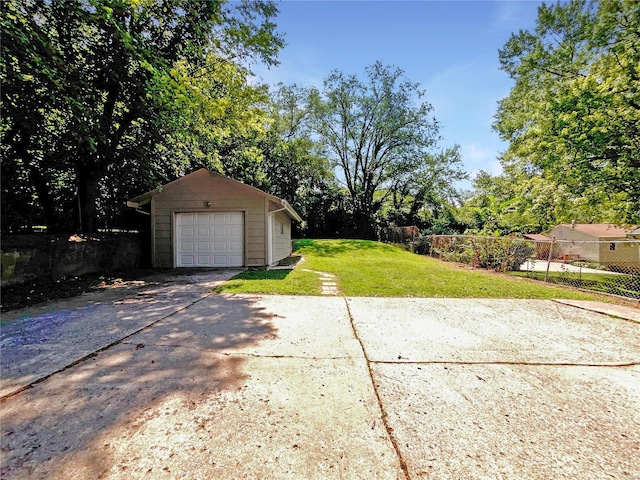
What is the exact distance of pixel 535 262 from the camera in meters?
12.0

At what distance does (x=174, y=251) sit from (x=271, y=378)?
337 inches

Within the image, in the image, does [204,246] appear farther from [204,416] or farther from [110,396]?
[204,416]

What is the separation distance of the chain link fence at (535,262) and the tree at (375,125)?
26.7ft

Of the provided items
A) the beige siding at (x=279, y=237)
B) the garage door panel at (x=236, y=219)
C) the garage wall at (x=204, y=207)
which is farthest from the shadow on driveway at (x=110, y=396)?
the beige siding at (x=279, y=237)

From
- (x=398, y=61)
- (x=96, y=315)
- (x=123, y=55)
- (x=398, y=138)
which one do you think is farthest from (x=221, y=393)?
(x=398, y=61)

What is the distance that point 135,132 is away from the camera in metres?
8.46

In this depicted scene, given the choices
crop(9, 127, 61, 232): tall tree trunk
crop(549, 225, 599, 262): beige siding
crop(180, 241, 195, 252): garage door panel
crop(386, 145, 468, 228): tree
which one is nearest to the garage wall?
crop(180, 241, 195, 252): garage door panel

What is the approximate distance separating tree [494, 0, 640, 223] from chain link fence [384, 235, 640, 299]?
2110mm

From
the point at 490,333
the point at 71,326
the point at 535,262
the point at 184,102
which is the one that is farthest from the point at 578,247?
the point at 71,326

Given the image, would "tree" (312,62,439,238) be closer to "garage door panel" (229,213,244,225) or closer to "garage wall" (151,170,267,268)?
"garage wall" (151,170,267,268)

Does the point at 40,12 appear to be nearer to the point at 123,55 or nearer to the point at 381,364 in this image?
the point at 123,55

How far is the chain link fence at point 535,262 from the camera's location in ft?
27.1

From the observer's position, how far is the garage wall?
370 inches

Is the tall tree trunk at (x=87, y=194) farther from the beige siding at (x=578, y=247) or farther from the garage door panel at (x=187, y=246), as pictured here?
the beige siding at (x=578, y=247)
